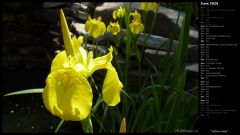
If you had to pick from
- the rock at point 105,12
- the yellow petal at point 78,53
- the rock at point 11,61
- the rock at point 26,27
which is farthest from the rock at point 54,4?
the yellow petal at point 78,53

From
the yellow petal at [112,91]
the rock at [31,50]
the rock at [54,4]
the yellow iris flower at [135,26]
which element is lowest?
the rock at [31,50]

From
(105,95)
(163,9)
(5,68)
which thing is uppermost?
(105,95)

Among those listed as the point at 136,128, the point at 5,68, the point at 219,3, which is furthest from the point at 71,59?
the point at 5,68

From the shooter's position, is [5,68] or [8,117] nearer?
[8,117]

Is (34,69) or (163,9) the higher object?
(163,9)

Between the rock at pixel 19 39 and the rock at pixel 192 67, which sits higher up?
the rock at pixel 192 67

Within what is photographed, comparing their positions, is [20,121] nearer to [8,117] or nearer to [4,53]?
[8,117]

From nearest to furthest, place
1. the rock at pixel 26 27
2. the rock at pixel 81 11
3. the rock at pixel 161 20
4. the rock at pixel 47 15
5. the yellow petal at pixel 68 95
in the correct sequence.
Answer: the yellow petal at pixel 68 95
the rock at pixel 81 11
the rock at pixel 161 20
the rock at pixel 47 15
the rock at pixel 26 27

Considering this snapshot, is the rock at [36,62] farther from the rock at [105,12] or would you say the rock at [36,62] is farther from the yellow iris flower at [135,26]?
the yellow iris flower at [135,26]
